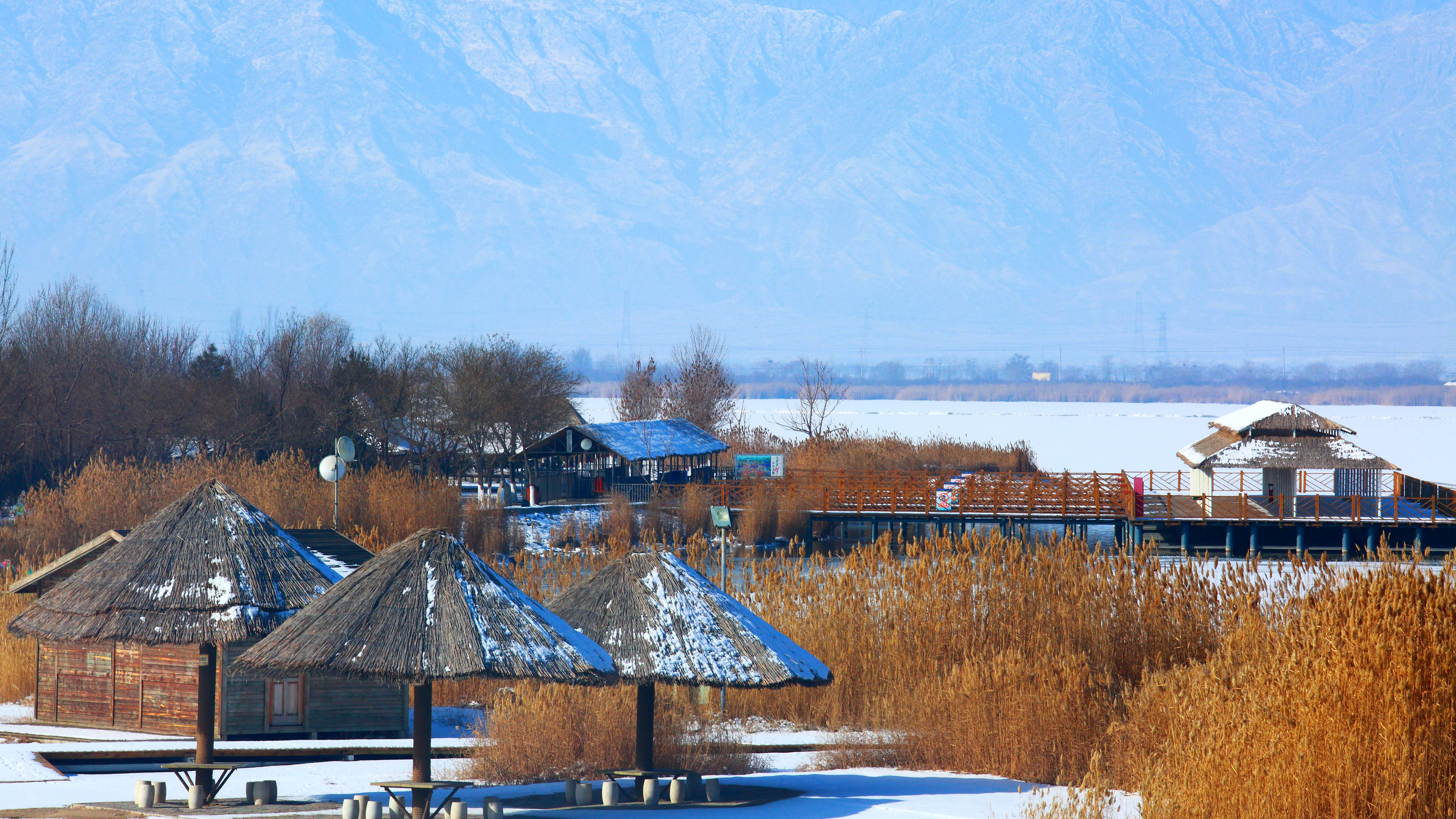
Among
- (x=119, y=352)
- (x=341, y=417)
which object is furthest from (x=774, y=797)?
(x=119, y=352)

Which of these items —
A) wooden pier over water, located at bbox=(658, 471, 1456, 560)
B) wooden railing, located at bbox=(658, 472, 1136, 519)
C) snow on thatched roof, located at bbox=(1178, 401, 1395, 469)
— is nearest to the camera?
wooden pier over water, located at bbox=(658, 471, 1456, 560)

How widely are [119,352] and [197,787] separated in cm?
6567

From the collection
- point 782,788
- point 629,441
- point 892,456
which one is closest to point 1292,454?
point 892,456

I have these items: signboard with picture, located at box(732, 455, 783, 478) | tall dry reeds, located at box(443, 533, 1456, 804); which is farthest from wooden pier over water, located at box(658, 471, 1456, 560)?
tall dry reeds, located at box(443, 533, 1456, 804)

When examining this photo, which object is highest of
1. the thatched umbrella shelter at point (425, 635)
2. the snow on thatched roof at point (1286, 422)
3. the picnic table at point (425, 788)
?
the snow on thatched roof at point (1286, 422)

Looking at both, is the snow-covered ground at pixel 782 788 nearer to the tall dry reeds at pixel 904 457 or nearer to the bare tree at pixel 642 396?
the tall dry reeds at pixel 904 457

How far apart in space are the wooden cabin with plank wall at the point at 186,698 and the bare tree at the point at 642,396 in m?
67.2

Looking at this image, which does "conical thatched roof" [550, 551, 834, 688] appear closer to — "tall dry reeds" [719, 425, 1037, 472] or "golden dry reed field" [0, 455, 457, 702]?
"golden dry reed field" [0, 455, 457, 702]

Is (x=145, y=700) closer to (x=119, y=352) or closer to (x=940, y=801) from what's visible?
(x=940, y=801)

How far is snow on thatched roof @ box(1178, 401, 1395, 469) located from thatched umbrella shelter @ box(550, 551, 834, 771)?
36476 millimetres

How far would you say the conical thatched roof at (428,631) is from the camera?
14.7m

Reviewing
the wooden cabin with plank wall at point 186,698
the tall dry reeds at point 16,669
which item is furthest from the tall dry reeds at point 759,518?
the wooden cabin with plank wall at point 186,698

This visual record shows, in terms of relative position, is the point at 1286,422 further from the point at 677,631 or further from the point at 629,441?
the point at 677,631

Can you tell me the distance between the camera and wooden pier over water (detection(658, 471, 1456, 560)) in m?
49.0
